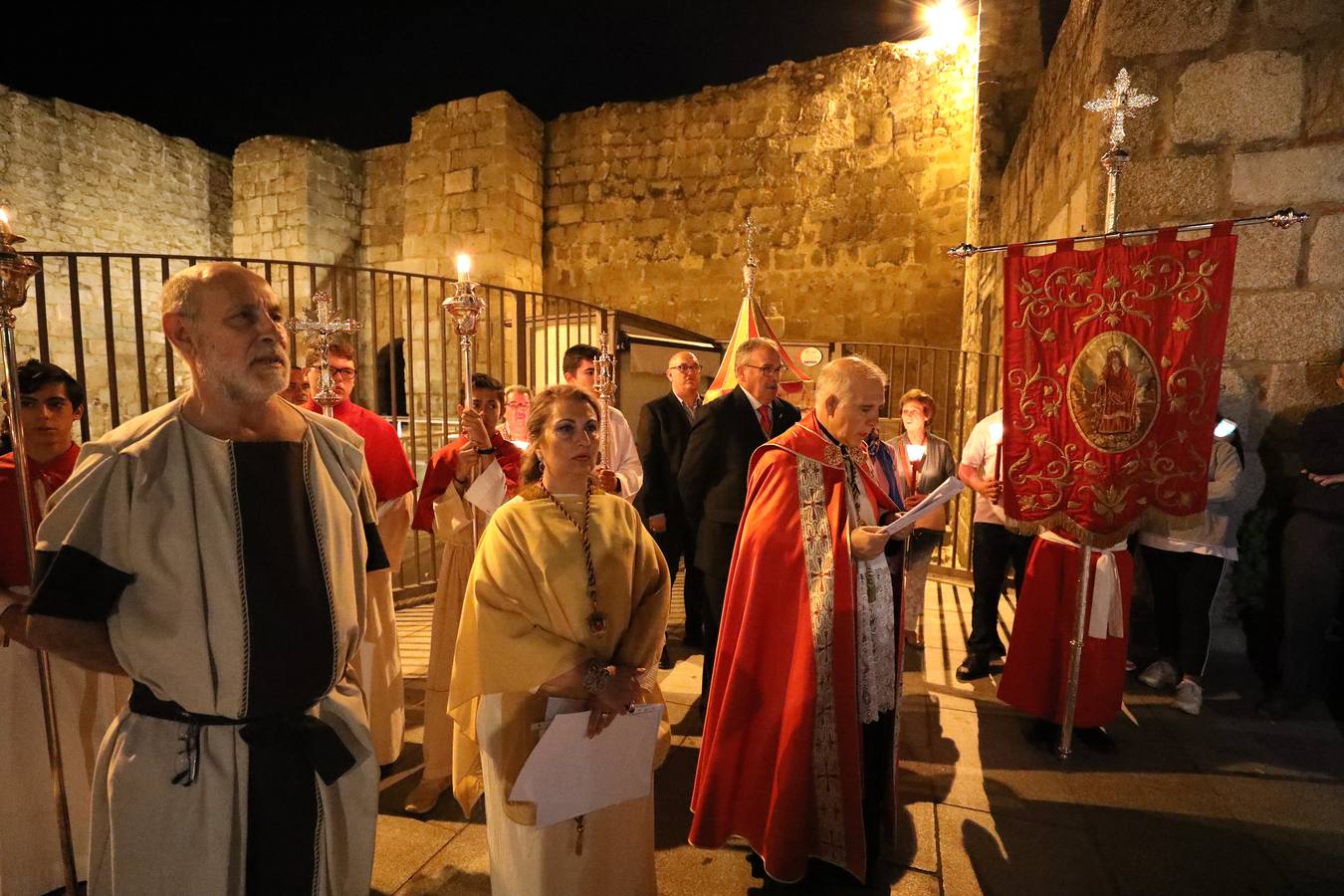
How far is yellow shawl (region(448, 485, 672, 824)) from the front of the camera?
1.68m

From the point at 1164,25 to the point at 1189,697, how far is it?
3.83 m

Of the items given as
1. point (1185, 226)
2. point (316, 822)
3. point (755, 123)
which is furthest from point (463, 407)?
point (755, 123)

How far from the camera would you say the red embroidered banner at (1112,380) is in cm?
282

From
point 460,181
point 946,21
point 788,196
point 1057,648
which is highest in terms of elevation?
point 946,21

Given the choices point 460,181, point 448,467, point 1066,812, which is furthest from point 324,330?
point 460,181

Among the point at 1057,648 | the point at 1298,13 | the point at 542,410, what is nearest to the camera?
the point at 542,410

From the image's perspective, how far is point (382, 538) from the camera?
3.04m

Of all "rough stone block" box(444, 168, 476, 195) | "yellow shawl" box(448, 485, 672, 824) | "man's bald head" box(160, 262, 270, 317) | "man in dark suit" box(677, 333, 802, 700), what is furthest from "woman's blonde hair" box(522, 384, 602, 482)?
"rough stone block" box(444, 168, 476, 195)

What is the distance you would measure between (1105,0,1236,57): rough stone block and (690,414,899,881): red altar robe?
11.5 ft

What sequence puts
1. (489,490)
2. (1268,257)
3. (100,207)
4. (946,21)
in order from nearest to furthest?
(489,490) → (1268,257) → (946,21) → (100,207)

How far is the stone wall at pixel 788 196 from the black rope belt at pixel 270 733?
10.1 meters

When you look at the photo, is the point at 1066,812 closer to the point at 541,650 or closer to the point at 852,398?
the point at 852,398

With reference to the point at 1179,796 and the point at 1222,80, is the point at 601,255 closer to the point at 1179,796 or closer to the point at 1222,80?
the point at 1222,80

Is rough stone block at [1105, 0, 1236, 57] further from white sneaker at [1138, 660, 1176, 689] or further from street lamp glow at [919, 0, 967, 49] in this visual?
street lamp glow at [919, 0, 967, 49]
